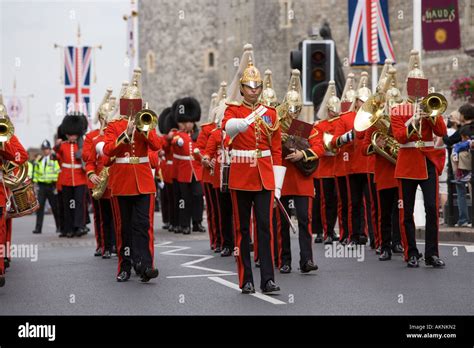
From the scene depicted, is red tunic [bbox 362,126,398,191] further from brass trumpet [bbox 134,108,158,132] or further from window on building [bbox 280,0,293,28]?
window on building [bbox 280,0,293,28]

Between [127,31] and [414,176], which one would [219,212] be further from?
[127,31]

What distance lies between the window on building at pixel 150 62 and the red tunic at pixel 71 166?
4741 centimetres

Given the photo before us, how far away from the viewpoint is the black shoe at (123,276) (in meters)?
11.2

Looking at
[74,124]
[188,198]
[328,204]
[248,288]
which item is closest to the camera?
[248,288]

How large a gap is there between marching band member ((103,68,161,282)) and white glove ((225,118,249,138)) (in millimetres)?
1248

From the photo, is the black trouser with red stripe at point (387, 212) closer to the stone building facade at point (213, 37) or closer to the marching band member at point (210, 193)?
the marching band member at point (210, 193)

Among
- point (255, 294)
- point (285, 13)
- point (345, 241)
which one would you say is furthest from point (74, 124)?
point (285, 13)

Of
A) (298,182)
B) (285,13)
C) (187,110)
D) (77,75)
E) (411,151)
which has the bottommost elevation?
(298,182)

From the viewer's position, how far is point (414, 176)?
38.2 ft

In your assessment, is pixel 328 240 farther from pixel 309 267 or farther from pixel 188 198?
pixel 188 198

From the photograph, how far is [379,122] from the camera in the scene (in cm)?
1276

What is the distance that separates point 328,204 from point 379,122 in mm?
2779

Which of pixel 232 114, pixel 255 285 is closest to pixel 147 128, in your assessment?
pixel 232 114
